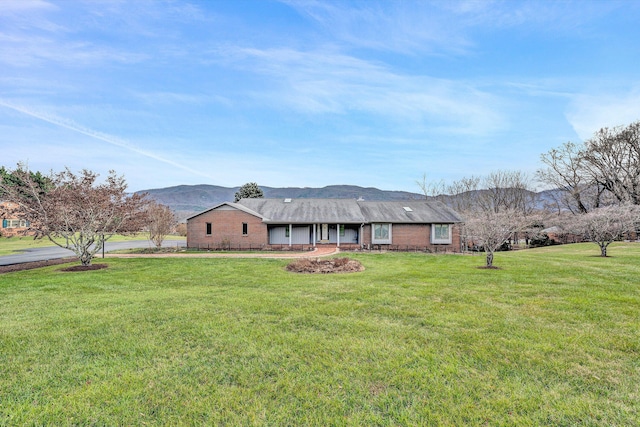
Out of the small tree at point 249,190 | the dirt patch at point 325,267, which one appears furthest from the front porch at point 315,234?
the small tree at point 249,190

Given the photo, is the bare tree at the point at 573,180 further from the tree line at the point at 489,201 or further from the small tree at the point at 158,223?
the small tree at the point at 158,223

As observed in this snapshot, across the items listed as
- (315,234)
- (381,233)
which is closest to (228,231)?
(315,234)

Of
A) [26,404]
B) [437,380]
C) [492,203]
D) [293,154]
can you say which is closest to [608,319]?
[437,380]

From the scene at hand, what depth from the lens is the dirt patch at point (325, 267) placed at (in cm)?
1270

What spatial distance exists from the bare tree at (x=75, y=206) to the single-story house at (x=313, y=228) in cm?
935

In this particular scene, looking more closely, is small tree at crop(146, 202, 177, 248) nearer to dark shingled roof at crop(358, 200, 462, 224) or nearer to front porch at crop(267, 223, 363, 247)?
front porch at crop(267, 223, 363, 247)

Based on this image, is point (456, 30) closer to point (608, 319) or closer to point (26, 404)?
point (608, 319)

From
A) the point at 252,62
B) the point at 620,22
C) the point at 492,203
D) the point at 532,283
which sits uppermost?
the point at 252,62

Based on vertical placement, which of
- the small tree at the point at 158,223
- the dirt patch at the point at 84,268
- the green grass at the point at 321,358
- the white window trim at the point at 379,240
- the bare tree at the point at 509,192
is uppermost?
the bare tree at the point at 509,192

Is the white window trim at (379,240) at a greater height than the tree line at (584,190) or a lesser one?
lesser

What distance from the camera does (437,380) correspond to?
368cm

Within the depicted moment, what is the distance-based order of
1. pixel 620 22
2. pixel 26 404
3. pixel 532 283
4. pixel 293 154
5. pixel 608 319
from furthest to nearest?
pixel 293 154 < pixel 620 22 < pixel 532 283 < pixel 608 319 < pixel 26 404

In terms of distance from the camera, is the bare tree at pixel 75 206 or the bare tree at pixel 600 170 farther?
the bare tree at pixel 600 170

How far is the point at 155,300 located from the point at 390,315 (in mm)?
5911
